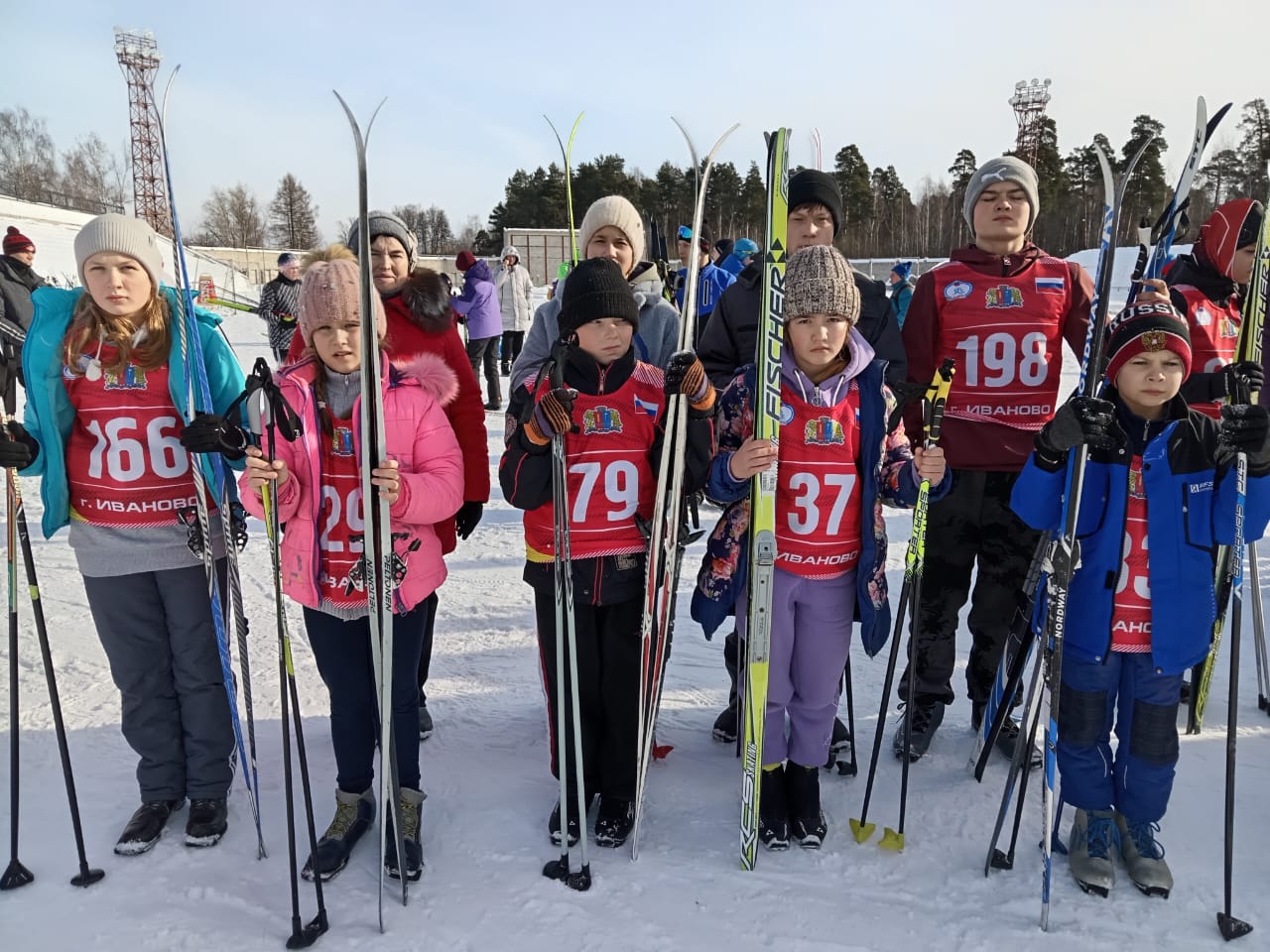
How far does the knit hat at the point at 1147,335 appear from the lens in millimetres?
2191

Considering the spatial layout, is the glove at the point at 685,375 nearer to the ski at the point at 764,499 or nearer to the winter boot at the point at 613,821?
the ski at the point at 764,499

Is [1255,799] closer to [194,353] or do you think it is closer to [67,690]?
[194,353]

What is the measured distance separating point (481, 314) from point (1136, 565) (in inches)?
328

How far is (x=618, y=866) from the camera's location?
2.44 metres

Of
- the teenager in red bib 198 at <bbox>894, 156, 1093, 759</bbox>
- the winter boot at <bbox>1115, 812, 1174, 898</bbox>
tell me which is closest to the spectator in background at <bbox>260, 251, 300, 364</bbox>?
the teenager in red bib 198 at <bbox>894, 156, 1093, 759</bbox>

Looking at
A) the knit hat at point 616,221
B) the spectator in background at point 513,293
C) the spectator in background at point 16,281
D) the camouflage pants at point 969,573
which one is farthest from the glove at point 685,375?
the spectator in background at point 513,293

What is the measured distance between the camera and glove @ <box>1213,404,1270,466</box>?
2006 millimetres

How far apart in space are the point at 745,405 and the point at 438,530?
1157 millimetres

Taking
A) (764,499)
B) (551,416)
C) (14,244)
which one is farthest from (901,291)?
(14,244)

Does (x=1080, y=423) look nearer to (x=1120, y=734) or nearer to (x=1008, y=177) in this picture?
(x=1120, y=734)

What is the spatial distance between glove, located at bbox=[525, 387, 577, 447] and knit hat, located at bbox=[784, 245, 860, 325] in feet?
2.49

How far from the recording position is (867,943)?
212 centimetres

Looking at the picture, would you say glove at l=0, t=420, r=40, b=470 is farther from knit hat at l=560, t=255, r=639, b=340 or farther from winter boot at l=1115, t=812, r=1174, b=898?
winter boot at l=1115, t=812, r=1174, b=898

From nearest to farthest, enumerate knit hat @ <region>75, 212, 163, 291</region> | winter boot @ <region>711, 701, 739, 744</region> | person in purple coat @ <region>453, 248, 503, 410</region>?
knit hat @ <region>75, 212, 163, 291</region>
winter boot @ <region>711, 701, 739, 744</region>
person in purple coat @ <region>453, 248, 503, 410</region>
